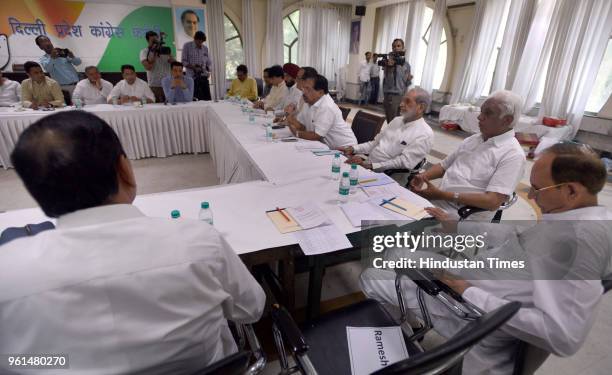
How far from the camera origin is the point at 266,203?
1627 mm

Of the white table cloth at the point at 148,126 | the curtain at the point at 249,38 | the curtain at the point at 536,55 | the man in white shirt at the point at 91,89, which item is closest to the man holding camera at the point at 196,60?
the white table cloth at the point at 148,126

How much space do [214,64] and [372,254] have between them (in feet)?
26.1

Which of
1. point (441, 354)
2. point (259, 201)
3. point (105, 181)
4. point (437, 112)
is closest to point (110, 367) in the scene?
point (105, 181)

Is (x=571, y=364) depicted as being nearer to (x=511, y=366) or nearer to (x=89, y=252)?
(x=511, y=366)

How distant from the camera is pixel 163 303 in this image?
623 mm

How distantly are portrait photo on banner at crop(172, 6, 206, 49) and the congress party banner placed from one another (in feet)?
0.63

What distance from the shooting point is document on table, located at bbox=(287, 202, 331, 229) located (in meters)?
1.43

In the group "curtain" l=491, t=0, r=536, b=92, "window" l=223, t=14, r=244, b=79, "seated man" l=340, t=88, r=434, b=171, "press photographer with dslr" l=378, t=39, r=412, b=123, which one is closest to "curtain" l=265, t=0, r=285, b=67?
"window" l=223, t=14, r=244, b=79

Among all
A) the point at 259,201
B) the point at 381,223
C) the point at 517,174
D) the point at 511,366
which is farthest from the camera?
the point at 517,174

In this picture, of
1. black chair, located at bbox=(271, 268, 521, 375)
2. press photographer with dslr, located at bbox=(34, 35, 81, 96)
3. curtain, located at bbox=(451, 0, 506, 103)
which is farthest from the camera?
curtain, located at bbox=(451, 0, 506, 103)

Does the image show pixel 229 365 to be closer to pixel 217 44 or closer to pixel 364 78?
pixel 217 44

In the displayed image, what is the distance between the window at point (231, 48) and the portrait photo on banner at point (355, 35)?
3.51 m

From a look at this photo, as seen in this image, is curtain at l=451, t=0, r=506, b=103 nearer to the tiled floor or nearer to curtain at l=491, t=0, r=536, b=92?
curtain at l=491, t=0, r=536, b=92

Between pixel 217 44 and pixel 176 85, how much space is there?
13.2 ft
